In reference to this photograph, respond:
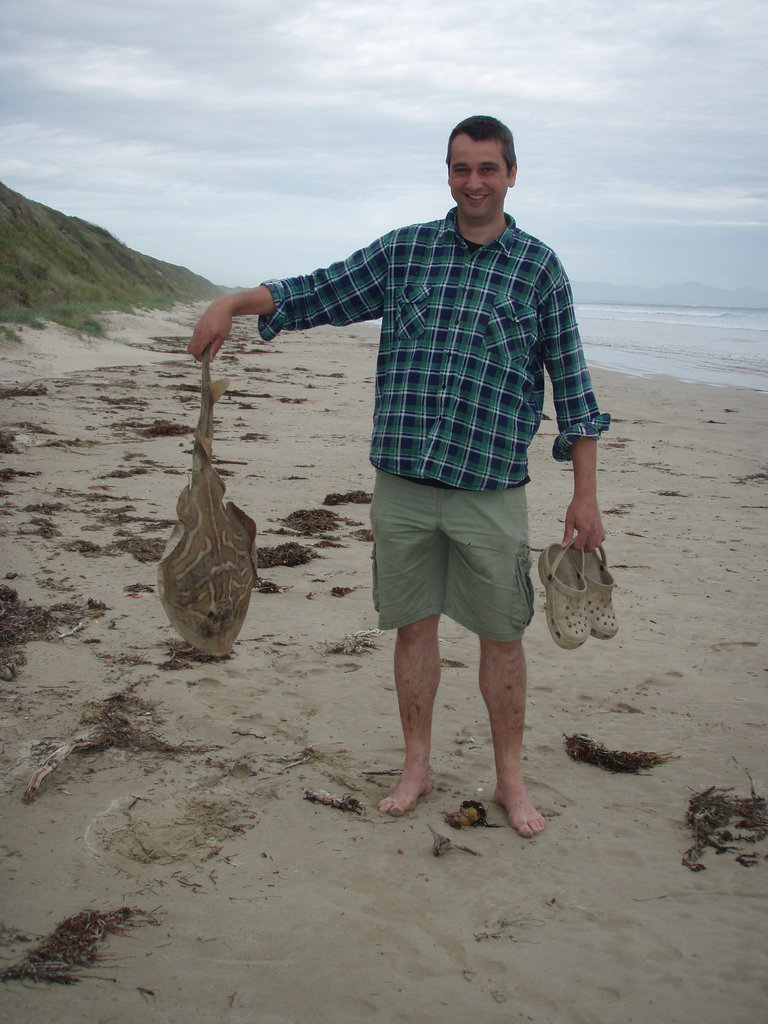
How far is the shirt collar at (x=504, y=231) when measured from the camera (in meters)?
2.83

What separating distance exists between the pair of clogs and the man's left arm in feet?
0.41

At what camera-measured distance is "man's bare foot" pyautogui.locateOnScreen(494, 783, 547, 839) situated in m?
2.91

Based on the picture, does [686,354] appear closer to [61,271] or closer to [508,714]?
[61,271]

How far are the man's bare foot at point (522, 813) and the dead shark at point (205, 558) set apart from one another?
1.16 meters

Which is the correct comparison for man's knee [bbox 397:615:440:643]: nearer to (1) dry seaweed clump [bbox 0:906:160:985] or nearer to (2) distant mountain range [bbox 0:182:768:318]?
(1) dry seaweed clump [bbox 0:906:160:985]

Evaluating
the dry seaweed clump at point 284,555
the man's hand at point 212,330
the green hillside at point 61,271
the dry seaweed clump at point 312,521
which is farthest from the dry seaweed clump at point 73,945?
the green hillside at point 61,271

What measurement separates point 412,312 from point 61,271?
3126cm

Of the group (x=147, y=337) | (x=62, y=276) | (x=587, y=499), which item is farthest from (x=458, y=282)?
(x=62, y=276)

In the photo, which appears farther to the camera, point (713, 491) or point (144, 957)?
point (713, 491)

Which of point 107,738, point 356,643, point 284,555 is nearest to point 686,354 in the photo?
point 284,555

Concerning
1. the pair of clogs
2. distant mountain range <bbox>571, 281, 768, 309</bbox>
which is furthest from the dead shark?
distant mountain range <bbox>571, 281, 768, 309</bbox>

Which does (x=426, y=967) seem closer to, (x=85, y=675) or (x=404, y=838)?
(x=404, y=838)

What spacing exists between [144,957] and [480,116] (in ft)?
9.14

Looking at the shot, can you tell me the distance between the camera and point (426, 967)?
225 cm
